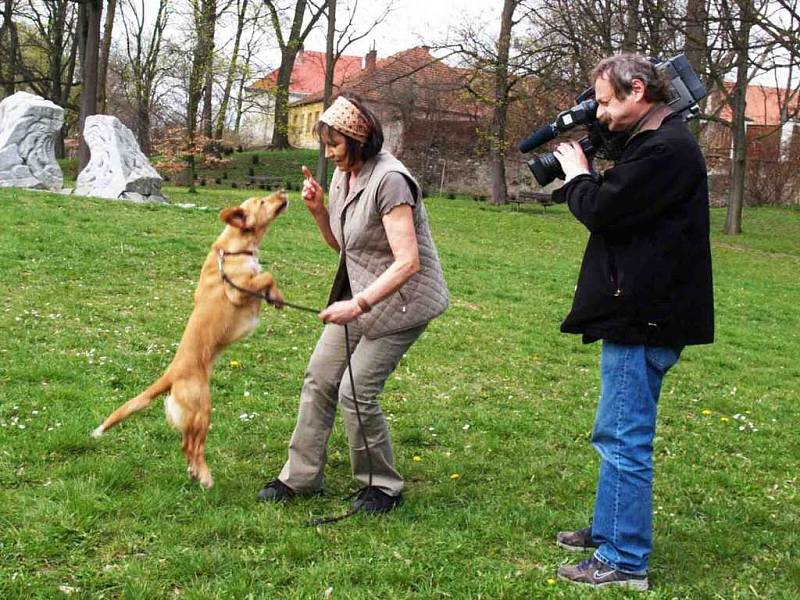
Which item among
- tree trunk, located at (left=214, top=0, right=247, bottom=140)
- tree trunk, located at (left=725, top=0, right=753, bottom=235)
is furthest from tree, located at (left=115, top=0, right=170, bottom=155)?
tree trunk, located at (left=725, top=0, right=753, bottom=235)

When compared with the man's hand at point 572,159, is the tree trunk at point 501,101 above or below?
above

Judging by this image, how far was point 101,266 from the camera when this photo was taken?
10602 mm

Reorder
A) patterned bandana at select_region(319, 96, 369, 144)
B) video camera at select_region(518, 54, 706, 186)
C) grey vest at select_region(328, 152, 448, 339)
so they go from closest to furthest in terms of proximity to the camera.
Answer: video camera at select_region(518, 54, 706, 186)
patterned bandana at select_region(319, 96, 369, 144)
grey vest at select_region(328, 152, 448, 339)

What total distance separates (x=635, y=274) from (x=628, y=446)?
2.68 ft

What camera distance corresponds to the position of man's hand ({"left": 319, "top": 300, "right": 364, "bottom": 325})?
3832mm

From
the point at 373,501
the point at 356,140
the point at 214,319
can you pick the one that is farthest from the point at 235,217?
the point at 373,501

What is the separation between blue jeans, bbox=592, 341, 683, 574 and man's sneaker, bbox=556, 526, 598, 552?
13.0 inches

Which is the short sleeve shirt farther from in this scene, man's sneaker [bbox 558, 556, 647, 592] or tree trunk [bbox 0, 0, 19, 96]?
tree trunk [bbox 0, 0, 19, 96]

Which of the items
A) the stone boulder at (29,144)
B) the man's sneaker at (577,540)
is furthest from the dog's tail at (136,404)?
the stone boulder at (29,144)

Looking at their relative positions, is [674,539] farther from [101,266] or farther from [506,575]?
[101,266]

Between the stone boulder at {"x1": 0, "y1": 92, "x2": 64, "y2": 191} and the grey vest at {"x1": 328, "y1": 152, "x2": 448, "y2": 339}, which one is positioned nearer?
the grey vest at {"x1": 328, "y1": 152, "x2": 448, "y2": 339}

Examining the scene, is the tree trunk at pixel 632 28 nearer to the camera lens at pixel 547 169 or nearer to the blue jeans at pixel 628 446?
the camera lens at pixel 547 169

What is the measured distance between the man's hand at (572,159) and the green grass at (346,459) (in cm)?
192

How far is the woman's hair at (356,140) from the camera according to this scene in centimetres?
400
